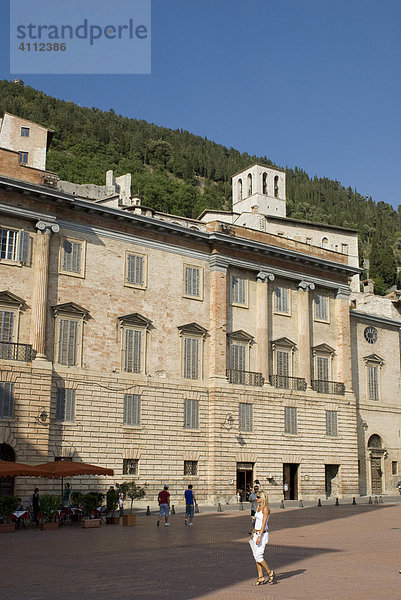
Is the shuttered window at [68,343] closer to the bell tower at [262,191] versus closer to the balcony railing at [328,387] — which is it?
the balcony railing at [328,387]

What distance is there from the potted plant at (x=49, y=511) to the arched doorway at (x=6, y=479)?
6.26 meters

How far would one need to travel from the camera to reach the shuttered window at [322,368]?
44.6 metres

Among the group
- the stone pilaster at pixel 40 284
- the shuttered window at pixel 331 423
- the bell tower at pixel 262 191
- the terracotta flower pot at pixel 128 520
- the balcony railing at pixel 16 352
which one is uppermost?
the bell tower at pixel 262 191

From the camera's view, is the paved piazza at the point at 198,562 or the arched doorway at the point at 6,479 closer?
the paved piazza at the point at 198,562

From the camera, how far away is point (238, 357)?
1607 inches

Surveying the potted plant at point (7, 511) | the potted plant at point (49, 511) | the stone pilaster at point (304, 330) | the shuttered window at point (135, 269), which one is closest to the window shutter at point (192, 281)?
the shuttered window at point (135, 269)

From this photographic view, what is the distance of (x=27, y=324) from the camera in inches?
1303

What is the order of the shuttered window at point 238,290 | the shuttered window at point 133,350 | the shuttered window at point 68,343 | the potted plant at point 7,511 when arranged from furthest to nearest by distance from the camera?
the shuttered window at point 238,290 → the shuttered window at point 133,350 → the shuttered window at point 68,343 → the potted plant at point 7,511

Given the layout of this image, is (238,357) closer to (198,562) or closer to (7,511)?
(7,511)

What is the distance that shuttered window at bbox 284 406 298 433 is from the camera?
4181cm

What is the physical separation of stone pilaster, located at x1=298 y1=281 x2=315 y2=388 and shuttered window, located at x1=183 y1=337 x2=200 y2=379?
24.4ft

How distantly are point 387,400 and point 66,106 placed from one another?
440ft

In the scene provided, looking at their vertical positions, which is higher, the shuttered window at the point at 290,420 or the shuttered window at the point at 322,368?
the shuttered window at the point at 322,368

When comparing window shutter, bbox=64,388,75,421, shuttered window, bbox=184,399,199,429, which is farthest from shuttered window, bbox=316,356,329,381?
window shutter, bbox=64,388,75,421
